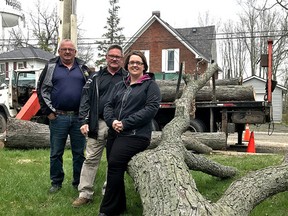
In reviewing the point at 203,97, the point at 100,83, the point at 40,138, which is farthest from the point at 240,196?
the point at 203,97

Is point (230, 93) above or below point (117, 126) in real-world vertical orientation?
above

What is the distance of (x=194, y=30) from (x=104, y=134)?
102 feet

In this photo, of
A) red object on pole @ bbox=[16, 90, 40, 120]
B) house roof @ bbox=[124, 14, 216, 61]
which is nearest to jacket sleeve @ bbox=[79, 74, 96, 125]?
red object on pole @ bbox=[16, 90, 40, 120]

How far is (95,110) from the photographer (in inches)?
181

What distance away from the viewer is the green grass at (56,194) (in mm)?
4516

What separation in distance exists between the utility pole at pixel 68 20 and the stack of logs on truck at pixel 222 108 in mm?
3348

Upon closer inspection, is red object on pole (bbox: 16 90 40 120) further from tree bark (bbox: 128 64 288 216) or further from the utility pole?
tree bark (bbox: 128 64 288 216)

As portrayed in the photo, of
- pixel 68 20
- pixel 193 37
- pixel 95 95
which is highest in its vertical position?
pixel 193 37

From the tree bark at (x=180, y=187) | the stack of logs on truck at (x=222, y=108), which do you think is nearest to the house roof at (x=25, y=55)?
the stack of logs on truck at (x=222, y=108)

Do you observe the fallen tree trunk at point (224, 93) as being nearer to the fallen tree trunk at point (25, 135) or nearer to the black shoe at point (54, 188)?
the fallen tree trunk at point (25, 135)

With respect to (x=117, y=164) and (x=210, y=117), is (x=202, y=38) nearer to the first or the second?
(x=210, y=117)

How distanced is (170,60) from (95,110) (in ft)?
85.4

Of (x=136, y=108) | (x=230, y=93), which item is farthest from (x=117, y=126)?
(x=230, y=93)

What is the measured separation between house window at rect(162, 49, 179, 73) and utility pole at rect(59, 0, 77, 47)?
21.8 metres
